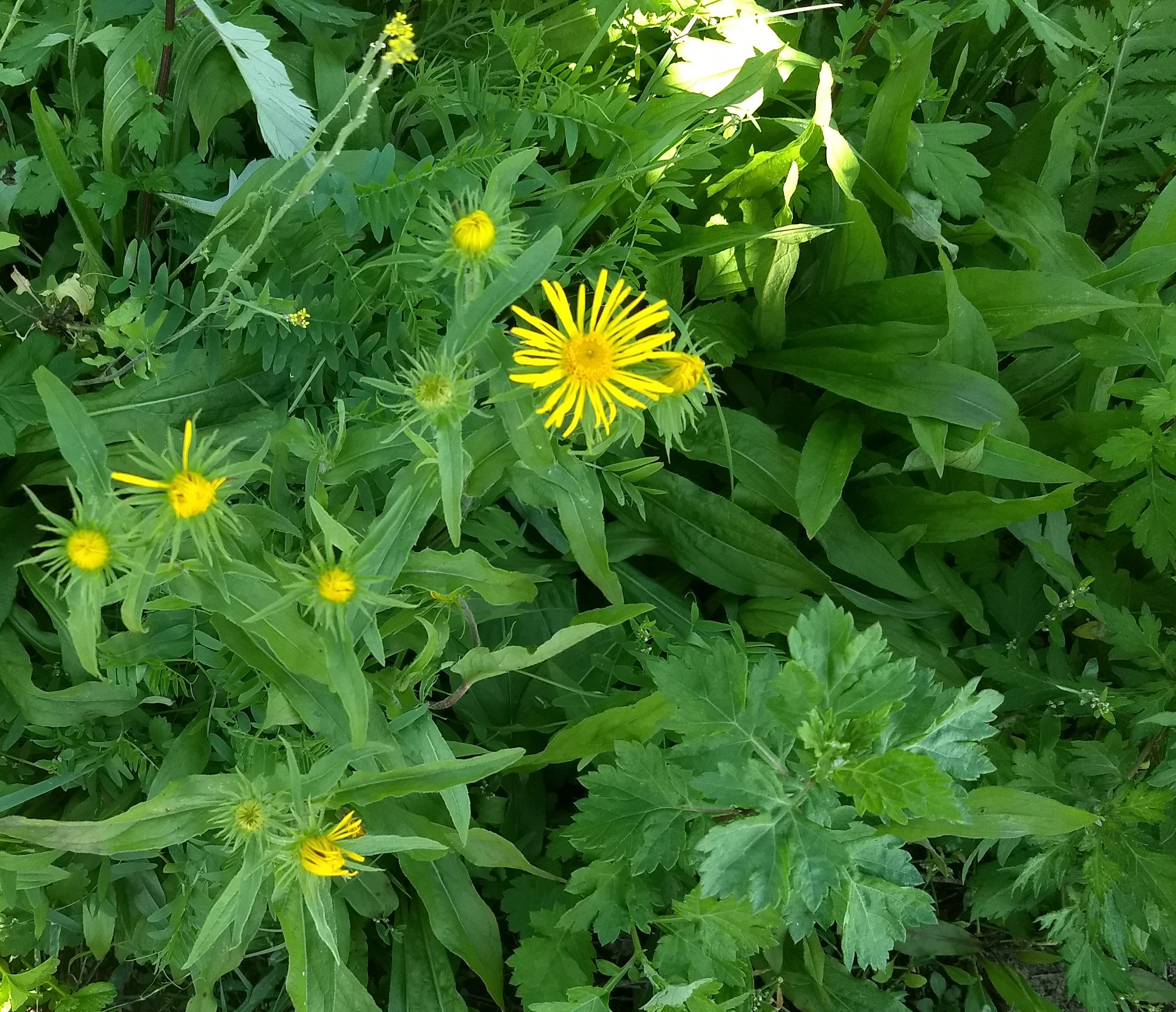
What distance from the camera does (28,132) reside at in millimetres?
1433

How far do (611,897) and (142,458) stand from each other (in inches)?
38.1

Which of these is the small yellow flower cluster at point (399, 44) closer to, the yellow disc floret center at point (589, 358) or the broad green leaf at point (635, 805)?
the yellow disc floret center at point (589, 358)

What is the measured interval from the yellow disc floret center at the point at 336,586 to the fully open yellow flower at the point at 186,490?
13cm

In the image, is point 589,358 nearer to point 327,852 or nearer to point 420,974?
point 327,852

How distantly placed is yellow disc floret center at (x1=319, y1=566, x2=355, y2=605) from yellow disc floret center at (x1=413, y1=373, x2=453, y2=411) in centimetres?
18

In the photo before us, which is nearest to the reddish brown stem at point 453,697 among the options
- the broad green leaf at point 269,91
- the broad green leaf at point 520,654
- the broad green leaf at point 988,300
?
the broad green leaf at point 520,654

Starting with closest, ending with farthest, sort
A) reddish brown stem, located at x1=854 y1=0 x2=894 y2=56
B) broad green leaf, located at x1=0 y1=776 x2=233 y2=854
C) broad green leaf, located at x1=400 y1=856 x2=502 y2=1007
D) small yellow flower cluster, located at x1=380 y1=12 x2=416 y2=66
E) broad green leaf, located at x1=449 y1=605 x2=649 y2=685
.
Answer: small yellow flower cluster, located at x1=380 y1=12 x2=416 y2=66 → broad green leaf, located at x1=0 y1=776 x2=233 y2=854 → broad green leaf, located at x1=449 y1=605 x2=649 y2=685 → broad green leaf, located at x1=400 y1=856 x2=502 y2=1007 → reddish brown stem, located at x1=854 y1=0 x2=894 y2=56

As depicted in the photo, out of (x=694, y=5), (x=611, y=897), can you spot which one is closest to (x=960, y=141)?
(x=694, y=5)

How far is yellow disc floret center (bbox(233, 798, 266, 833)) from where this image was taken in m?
0.91

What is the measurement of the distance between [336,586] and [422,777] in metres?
0.36

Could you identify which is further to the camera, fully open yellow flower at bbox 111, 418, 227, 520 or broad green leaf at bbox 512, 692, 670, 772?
broad green leaf at bbox 512, 692, 670, 772

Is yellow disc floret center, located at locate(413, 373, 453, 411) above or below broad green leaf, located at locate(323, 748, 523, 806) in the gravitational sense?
above

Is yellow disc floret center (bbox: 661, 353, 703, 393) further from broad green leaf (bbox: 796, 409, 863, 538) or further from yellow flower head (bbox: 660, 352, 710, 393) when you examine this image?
broad green leaf (bbox: 796, 409, 863, 538)

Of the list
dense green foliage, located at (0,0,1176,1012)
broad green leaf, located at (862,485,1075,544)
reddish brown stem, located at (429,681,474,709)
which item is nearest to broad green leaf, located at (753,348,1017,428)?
dense green foliage, located at (0,0,1176,1012)
